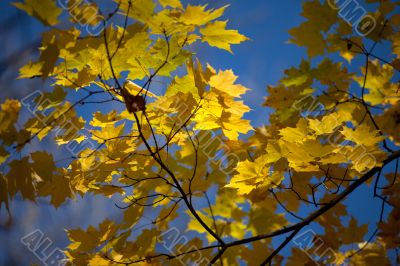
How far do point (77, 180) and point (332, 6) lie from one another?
170 centimetres

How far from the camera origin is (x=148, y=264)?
164 centimetres

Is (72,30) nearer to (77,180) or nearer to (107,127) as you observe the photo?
(107,127)

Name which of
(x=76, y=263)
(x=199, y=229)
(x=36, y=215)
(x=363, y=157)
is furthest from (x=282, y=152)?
(x=36, y=215)

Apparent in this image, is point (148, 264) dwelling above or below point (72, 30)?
below

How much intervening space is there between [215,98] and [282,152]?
38cm

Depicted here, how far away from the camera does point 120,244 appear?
1644 mm

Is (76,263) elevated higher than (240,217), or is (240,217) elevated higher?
(240,217)

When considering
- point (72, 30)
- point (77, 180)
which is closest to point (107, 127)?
point (77, 180)

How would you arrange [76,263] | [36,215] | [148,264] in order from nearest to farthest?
[76,263] < [148,264] < [36,215]

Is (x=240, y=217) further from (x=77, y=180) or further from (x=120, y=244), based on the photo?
(x=77, y=180)

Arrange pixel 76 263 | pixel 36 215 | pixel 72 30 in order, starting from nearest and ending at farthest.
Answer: pixel 72 30 < pixel 76 263 < pixel 36 215

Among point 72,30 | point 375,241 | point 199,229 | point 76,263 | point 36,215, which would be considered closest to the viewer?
point 72,30

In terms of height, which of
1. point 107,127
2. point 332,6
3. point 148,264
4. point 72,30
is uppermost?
point 332,6

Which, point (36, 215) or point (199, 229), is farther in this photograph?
point (36, 215)
